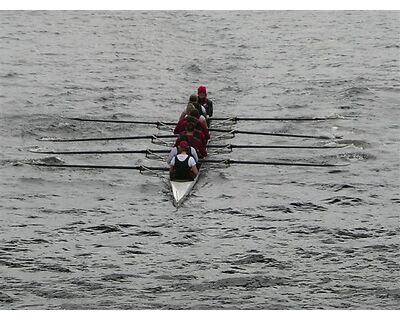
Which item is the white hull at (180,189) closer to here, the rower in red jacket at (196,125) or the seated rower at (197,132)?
the seated rower at (197,132)

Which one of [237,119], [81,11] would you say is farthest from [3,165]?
[81,11]

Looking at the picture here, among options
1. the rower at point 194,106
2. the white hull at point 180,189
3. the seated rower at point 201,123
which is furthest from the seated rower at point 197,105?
the white hull at point 180,189

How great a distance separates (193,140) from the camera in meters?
25.3

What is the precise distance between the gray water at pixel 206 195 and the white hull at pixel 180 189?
0.88ft

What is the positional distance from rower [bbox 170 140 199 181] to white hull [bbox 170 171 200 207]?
7.2 inches

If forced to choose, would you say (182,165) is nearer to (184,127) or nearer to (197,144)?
(197,144)

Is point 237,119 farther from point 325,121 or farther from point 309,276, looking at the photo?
point 309,276

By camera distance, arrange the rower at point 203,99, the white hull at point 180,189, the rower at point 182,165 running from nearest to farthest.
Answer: the white hull at point 180,189 < the rower at point 182,165 < the rower at point 203,99

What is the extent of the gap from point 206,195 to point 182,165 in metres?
0.95

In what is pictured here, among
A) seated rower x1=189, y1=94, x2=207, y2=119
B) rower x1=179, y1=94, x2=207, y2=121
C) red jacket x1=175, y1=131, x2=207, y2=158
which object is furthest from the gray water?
seated rower x1=189, y1=94, x2=207, y2=119

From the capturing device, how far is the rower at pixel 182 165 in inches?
947

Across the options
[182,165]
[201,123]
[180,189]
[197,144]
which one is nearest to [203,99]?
[201,123]

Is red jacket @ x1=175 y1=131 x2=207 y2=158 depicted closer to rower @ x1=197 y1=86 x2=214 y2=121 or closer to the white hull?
the white hull

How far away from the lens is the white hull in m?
23.3
